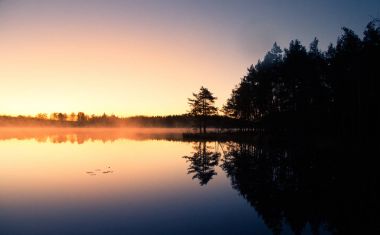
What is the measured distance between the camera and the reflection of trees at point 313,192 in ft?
43.1

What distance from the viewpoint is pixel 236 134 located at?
7512 centimetres

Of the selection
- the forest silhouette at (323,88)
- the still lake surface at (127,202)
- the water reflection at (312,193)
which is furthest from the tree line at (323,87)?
the still lake surface at (127,202)

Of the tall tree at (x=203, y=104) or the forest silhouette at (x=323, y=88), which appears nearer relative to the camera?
the forest silhouette at (x=323, y=88)

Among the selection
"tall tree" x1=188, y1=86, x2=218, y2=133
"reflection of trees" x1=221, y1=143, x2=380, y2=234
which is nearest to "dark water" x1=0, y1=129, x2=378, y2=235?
"reflection of trees" x1=221, y1=143, x2=380, y2=234

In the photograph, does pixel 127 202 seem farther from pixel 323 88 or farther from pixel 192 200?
pixel 323 88

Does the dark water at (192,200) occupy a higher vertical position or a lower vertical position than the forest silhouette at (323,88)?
lower

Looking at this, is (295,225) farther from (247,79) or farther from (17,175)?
(247,79)

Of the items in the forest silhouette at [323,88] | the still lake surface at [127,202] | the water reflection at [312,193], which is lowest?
the still lake surface at [127,202]

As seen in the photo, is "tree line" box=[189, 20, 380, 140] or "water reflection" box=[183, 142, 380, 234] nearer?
"water reflection" box=[183, 142, 380, 234]

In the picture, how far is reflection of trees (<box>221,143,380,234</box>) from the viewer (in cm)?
1313

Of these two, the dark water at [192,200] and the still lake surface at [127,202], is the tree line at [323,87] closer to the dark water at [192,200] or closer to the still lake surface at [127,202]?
the dark water at [192,200]

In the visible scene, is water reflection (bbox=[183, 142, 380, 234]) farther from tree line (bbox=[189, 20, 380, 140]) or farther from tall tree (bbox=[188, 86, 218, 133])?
tall tree (bbox=[188, 86, 218, 133])

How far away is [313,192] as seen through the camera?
1817 centimetres

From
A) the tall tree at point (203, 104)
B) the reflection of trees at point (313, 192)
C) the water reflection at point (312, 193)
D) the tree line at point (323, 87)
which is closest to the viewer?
the water reflection at point (312, 193)
